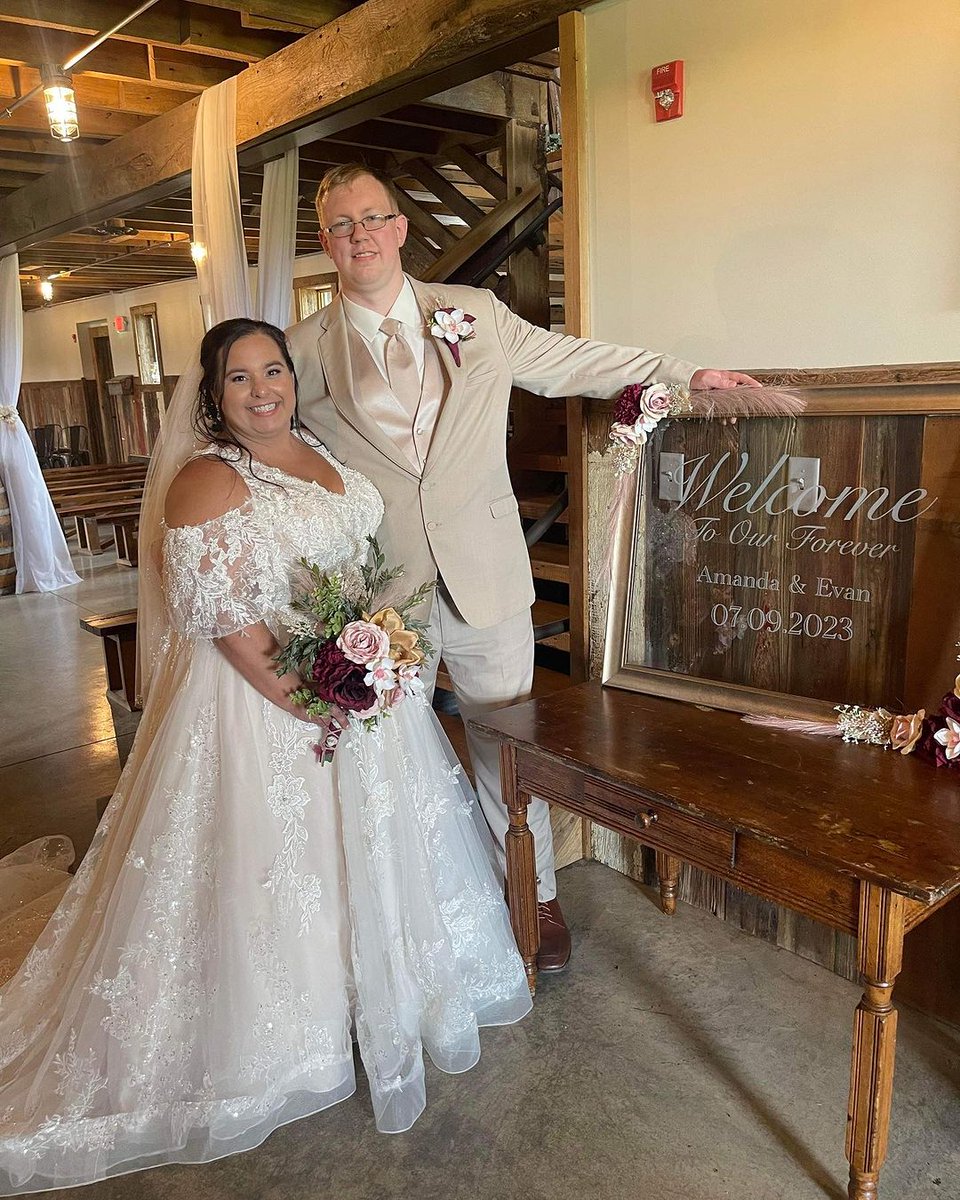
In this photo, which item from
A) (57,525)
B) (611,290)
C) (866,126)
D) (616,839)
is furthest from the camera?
(57,525)

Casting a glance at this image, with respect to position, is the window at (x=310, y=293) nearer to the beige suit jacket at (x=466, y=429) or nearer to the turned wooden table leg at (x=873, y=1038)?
the beige suit jacket at (x=466, y=429)

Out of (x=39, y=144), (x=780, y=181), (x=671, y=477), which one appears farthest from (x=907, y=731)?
(x=39, y=144)

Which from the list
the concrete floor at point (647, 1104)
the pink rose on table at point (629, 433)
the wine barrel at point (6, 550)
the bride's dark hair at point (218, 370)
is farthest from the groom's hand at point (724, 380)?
the wine barrel at point (6, 550)

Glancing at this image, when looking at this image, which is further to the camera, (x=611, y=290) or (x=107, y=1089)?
(x=611, y=290)

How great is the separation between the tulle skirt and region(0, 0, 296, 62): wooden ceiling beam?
3.19 m

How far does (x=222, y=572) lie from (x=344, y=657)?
325 millimetres

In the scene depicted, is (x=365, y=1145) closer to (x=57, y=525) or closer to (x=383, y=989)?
(x=383, y=989)

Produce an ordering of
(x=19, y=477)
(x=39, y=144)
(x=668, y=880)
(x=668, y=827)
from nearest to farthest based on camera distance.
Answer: (x=668, y=827) → (x=668, y=880) → (x=39, y=144) → (x=19, y=477)

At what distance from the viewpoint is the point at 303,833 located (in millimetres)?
2078

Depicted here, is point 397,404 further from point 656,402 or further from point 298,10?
point 298,10

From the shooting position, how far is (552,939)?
2566mm

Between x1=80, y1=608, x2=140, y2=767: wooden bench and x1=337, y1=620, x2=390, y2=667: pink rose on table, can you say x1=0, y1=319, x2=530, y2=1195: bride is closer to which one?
x1=337, y1=620, x2=390, y2=667: pink rose on table

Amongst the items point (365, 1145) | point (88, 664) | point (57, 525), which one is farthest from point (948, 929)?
point (57, 525)

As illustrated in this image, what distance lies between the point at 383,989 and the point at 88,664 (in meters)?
4.33
